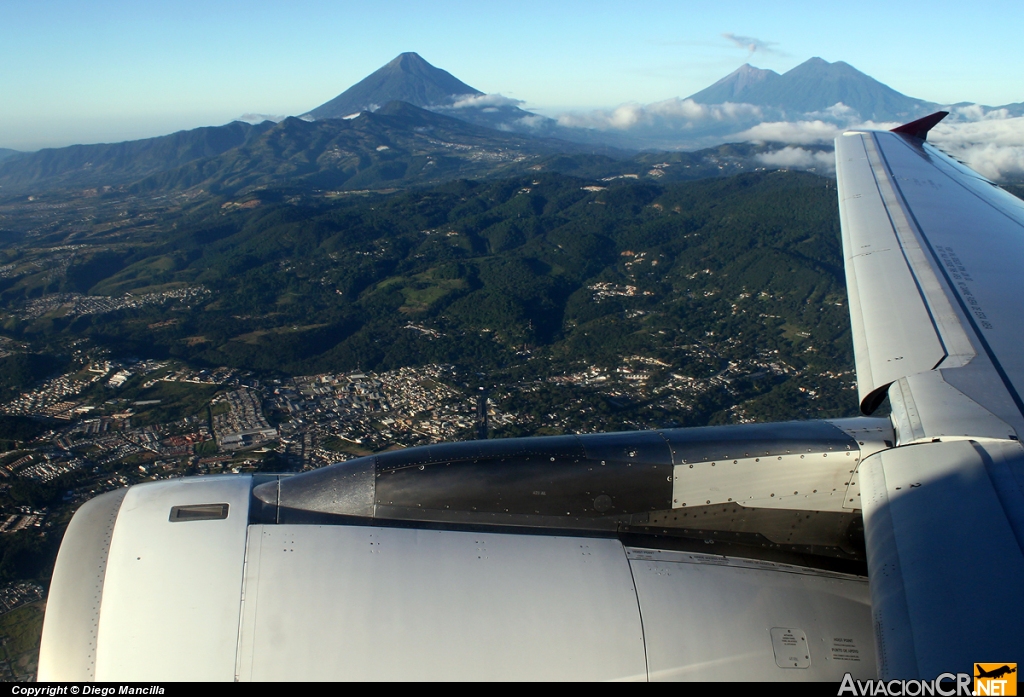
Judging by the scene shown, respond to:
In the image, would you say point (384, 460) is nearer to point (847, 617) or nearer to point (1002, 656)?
point (847, 617)

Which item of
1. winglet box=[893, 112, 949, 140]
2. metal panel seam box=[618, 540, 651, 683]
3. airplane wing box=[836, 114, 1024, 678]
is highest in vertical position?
winglet box=[893, 112, 949, 140]

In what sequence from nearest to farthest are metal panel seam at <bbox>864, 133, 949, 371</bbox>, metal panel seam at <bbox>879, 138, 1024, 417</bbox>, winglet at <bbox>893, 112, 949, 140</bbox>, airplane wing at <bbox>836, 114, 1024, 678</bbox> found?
airplane wing at <bbox>836, 114, 1024, 678</bbox>, metal panel seam at <bbox>879, 138, 1024, 417</bbox>, metal panel seam at <bbox>864, 133, 949, 371</bbox>, winglet at <bbox>893, 112, 949, 140</bbox>

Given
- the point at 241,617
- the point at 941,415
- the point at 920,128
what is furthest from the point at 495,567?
the point at 920,128

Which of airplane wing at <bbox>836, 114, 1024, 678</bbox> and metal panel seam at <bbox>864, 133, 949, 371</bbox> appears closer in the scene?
airplane wing at <bbox>836, 114, 1024, 678</bbox>

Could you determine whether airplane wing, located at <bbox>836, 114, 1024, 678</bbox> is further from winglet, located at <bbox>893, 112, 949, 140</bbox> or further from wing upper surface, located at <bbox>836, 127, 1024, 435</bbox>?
winglet, located at <bbox>893, 112, 949, 140</bbox>

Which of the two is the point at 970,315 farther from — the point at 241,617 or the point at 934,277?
the point at 241,617

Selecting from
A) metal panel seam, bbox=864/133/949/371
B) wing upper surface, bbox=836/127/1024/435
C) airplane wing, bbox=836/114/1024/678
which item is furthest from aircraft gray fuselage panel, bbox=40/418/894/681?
metal panel seam, bbox=864/133/949/371
